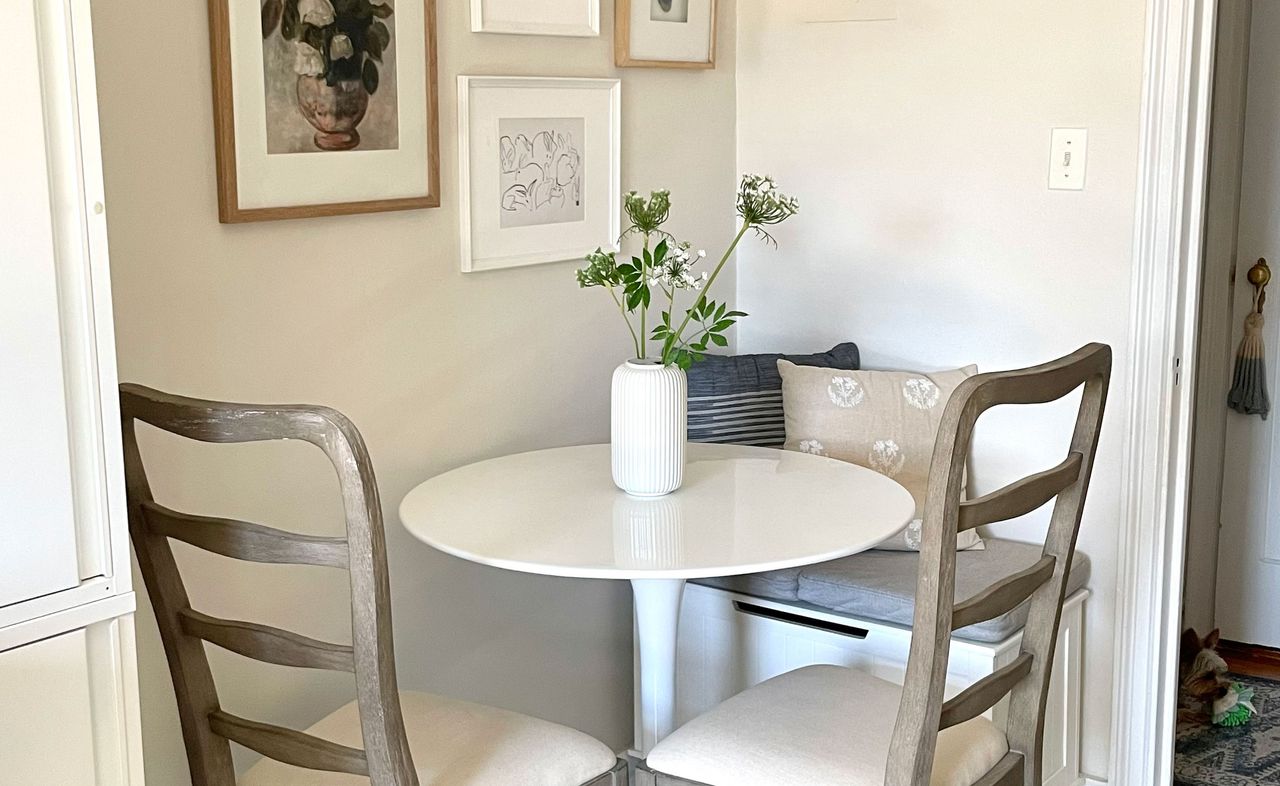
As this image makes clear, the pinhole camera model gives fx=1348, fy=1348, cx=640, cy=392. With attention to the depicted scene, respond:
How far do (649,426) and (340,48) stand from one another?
758 millimetres

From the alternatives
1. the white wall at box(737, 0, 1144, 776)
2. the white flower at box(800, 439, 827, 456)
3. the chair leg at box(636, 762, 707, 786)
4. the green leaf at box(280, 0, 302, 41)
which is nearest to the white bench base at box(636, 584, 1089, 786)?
the white wall at box(737, 0, 1144, 776)

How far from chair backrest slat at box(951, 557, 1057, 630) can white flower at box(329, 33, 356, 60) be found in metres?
1.24

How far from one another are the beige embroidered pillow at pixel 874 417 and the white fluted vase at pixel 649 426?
628 mm

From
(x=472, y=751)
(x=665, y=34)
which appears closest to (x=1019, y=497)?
(x=472, y=751)

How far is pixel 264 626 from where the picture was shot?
64.8 inches

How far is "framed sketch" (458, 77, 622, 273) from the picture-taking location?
2373mm

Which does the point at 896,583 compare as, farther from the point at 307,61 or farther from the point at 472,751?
the point at 307,61

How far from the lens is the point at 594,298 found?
2.71 m

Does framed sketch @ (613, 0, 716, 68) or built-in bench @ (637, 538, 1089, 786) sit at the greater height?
framed sketch @ (613, 0, 716, 68)

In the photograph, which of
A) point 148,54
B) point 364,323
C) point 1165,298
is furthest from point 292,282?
point 1165,298

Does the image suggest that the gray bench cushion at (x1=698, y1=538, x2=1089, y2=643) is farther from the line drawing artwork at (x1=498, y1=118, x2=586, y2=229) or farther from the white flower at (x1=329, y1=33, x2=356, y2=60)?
the white flower at (x1=329, y1=33, x2=356, y2=60)

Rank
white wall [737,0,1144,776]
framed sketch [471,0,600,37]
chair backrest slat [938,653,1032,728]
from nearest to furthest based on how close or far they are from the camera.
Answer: chair backrest slat [938,653,1032,728] < framed sketch [471,0,600,37] < white wall [737,0,1144,776]

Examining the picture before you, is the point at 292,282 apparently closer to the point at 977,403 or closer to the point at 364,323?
the point at 364,323

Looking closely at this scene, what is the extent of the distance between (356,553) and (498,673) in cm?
112
